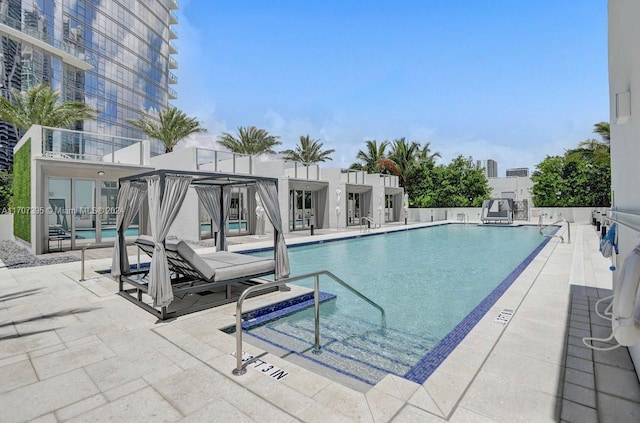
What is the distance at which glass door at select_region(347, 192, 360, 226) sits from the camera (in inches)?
931

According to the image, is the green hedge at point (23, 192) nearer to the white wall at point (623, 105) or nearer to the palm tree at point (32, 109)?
the palm tree at point (32, 109)

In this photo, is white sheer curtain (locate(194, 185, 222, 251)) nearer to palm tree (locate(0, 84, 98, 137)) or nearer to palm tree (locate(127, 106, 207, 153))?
palm tree (locate(0, 84, 98, 137))

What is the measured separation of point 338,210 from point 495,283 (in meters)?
13.2

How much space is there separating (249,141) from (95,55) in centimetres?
2367

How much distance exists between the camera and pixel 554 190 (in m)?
27.9

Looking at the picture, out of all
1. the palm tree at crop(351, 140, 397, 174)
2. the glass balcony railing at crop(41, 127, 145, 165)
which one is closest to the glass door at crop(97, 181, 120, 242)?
the glass balcony railing at crop(41, 127, 145, 165)

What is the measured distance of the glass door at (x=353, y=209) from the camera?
23.6 meters

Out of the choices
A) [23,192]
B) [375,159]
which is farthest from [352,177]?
[23,192]

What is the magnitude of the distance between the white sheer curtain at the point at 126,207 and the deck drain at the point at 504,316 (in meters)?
6.44

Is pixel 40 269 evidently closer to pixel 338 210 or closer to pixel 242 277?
pixel 242 277

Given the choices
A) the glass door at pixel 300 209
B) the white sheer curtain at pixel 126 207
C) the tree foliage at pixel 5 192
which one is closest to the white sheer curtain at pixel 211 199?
the white sheer curtain at pixel 126 207

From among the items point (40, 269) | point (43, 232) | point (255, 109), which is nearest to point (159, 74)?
point (255, 109)

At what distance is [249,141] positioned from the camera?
2908 cm

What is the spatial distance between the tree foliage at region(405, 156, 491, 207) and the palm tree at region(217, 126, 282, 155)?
14780 mm
